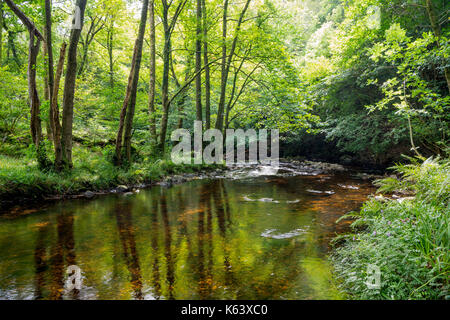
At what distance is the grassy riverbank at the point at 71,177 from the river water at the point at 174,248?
0.83m

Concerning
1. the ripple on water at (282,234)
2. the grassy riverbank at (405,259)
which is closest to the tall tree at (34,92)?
the ripple on water at (282,234)

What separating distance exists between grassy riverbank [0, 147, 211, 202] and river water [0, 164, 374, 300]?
83cm

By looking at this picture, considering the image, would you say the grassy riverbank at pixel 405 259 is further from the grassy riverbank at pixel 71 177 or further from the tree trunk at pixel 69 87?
the tree trunk at pixel 69 87

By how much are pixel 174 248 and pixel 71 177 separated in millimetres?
5810

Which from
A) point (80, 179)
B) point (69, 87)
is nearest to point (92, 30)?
point (69, 87)

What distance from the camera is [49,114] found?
8672mm

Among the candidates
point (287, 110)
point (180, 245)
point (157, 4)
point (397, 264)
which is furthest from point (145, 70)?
point (397, 264)

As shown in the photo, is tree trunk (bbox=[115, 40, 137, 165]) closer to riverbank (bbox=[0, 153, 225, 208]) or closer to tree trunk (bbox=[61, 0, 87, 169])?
riverbank (bbox=[0, 153, 225, 208])

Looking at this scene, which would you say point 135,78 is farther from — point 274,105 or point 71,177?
point 274,105

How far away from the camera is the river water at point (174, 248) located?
3.08m

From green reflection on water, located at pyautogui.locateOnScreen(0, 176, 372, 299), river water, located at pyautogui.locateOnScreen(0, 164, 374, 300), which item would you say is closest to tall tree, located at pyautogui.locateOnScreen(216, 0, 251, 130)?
river water, located at pyautogui.locateOnScreen(0, 164, 374, 300)

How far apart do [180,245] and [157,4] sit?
48.3 feet

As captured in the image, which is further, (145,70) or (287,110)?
(145,70)

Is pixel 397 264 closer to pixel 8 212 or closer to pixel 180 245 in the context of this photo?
pixel 180 245
